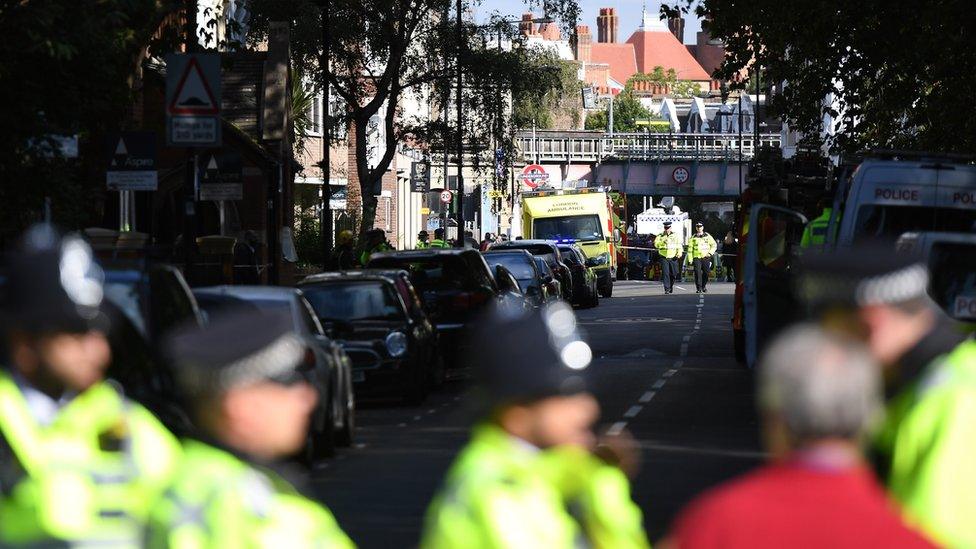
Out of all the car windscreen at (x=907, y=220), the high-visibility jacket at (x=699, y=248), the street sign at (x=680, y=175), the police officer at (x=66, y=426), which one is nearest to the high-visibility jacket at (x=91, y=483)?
the police officer at (x=66, y=426)

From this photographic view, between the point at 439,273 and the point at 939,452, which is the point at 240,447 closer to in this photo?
the point at 939,452

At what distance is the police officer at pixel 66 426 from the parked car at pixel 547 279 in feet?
106

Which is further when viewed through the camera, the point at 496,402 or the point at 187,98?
the point at 187,98

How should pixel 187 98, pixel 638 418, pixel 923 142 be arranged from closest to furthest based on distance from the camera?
pixel 638 418 < pixel 187 98 < pixel 923 142

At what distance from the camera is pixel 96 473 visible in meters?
4.89

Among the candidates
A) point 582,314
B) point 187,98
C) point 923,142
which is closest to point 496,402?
point 187,98

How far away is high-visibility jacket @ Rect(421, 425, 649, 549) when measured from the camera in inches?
151

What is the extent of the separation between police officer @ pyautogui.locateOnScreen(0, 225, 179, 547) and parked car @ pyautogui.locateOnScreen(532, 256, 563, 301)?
106 feet

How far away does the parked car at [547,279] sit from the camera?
131 feet

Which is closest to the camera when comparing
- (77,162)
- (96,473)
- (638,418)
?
(96,473)

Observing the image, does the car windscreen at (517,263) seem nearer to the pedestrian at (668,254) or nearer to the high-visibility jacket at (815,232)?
the high-visibility jacket at (815,232)

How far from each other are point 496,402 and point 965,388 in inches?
39.8

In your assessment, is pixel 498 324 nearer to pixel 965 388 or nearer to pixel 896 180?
pixel 965 388

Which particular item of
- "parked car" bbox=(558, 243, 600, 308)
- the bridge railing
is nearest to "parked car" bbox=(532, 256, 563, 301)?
"parked car" bbox=(558, 243, 600, 308)
